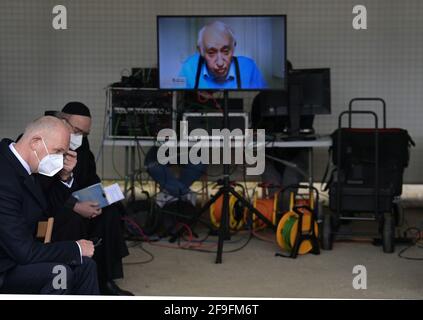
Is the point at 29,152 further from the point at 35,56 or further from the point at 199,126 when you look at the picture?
the point at 35,56

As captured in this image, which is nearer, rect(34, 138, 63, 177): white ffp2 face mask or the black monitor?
rect(34, 138, 63, 177): white ffp2 face mask

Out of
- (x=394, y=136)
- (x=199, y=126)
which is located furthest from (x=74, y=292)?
(x=394, y=136)

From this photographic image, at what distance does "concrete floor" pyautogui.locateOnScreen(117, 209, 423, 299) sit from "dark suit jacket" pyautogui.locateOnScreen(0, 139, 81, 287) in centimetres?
125

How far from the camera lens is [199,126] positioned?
18.0 ft

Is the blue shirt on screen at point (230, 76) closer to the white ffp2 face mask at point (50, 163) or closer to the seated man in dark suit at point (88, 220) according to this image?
the seated man in dark suit at point (88, 220)

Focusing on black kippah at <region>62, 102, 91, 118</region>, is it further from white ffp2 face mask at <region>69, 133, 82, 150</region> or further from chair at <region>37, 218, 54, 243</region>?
chair at <region>37, 218, 54, 243</region>

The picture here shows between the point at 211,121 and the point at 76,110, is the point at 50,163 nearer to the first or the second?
the point at 76,110

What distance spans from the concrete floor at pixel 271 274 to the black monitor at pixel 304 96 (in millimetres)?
1067

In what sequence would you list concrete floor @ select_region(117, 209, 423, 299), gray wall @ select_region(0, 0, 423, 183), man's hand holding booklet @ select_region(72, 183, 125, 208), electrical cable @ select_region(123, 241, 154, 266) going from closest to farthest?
man's hand holding booklet @ select_region(72, 183, 125, 208)
concrete floor @ select_region(117, 209, 423, 299)
electrical cable @ select_region(123, 241, 154, 266)
gray wall @ select_region(0, 0, 423, 183)

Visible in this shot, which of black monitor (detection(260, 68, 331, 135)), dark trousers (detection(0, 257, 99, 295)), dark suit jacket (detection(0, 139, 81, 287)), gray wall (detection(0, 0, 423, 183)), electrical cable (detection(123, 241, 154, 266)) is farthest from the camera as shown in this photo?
gray wall (detection(0, 0, 423, 183))

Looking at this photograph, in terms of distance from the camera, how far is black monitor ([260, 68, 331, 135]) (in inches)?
223

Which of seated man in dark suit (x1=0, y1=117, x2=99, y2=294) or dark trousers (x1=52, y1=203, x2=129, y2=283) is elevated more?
seated man in dark suit (x1=0, y1=117, x2=99, y2=294)

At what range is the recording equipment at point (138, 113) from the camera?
218 inches

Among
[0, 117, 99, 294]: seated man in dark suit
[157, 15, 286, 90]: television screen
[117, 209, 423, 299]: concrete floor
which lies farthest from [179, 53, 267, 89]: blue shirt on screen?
[0, 117, 99, 294]: seated man in dark suit
